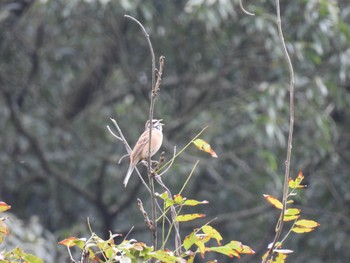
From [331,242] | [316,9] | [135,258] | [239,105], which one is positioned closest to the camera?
[135,258]

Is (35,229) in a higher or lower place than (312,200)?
higher

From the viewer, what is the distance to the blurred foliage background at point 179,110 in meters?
8.85

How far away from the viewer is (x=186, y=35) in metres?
9.47

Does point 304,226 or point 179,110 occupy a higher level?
point 304,226

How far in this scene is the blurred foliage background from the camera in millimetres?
8852

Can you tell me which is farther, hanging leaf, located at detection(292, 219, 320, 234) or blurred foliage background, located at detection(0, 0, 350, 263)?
blurred foliage background, located at detection(0, 0, 350, 263)

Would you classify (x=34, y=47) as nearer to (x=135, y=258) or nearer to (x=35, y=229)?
(x=35, y=229)

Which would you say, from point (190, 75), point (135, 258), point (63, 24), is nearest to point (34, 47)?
point (63, 24)

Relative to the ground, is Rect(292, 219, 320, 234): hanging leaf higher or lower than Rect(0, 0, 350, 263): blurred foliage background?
higher

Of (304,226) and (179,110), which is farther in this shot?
(179,110)

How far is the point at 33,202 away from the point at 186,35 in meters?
3.05

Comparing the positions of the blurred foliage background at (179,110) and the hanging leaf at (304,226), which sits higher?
the hanging leaf at (304,226)

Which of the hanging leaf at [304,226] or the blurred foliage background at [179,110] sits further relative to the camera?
the blurred foliage background at [179,110]

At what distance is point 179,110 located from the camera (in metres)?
10.5
